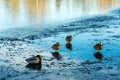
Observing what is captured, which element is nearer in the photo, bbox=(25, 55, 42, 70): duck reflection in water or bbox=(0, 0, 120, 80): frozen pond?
bbox=(0, 0, 120, 80): frozen pond

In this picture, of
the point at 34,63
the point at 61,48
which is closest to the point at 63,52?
the point at 61,48

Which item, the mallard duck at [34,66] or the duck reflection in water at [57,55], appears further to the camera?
the duck reflection in water at [57,55]

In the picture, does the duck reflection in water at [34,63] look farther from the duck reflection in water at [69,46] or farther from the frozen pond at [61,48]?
the duck reflection in water at [69,46]

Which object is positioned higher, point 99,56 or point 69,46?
point 69,46

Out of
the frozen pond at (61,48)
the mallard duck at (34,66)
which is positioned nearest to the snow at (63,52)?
the frozen pond at (61,48)

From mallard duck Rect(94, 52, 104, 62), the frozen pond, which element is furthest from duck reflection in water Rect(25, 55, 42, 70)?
mallard duck Rect(94, 52, 104, 62)

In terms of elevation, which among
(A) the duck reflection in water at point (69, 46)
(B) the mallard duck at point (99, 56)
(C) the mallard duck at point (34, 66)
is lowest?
(C) the mallard duck at point (34, 66)

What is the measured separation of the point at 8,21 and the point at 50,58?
42.1 feet

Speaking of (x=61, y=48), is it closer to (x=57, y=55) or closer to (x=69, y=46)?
(x=69, y=46)

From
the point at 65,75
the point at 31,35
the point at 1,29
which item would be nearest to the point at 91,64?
the point at 65,75

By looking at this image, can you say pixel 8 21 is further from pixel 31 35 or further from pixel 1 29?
pixel 31 35

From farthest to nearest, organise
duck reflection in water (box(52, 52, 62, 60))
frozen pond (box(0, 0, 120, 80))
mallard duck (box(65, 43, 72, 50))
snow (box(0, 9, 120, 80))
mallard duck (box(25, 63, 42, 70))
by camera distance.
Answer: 1. mallard duck (box(65, 43, 72, 50))
2. duck reflection in water (box(52, 52, 62, 60))
3. mallard duck (box(25, 63, 42, 70))
4. frozen pond (box(0, 0, 120, 80))
5. snow (box(0, 9, 120, 80))

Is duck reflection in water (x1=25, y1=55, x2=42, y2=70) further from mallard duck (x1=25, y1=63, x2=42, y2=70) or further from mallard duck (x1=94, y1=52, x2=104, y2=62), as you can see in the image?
mallard duck (x1=94, y1=52, x2=104, y2=62)

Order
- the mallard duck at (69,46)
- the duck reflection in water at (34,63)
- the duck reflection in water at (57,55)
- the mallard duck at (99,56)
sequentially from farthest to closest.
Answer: the mallard duck at (69,46)
the duck reflection in water at (57,55)
the mallard duck at (99,56)
the duck reflection in water at (34,63)
